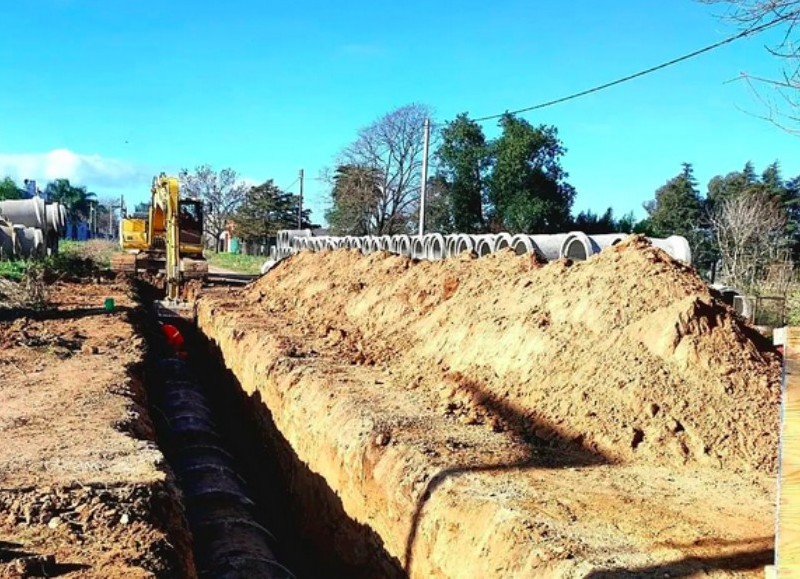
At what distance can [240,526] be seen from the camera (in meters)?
6.35

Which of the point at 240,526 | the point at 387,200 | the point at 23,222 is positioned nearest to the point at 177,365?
the point at 240,526

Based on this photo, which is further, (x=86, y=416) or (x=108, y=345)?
(x=108, y=345)

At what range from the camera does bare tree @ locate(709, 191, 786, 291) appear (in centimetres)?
2491

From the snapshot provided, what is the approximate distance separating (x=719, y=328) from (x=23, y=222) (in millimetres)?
31122

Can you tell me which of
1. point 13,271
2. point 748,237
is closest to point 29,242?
point 13,271

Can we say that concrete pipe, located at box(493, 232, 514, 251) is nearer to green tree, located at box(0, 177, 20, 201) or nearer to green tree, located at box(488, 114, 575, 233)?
green tree, located at box(488, 114, 575, 233)

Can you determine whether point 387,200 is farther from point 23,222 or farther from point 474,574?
point 474,574

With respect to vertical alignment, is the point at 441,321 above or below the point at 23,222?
below

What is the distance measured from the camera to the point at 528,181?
37.4m

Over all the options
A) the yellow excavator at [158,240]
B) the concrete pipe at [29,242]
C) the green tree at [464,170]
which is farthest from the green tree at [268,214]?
the yellow excavator at [158,240]

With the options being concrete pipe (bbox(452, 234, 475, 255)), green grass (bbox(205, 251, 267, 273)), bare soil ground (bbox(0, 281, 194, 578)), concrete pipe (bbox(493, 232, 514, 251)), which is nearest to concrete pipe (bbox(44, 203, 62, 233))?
green grass (bbox(205, 251, 267, 273))

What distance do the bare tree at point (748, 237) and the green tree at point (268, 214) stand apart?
135ft

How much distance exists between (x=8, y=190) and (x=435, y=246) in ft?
181

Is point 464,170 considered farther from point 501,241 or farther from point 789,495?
point 789,495
